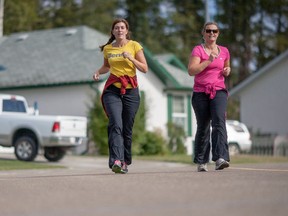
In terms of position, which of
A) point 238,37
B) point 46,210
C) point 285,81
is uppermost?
point 238,37

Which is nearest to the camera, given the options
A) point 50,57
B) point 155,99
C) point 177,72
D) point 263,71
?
point 155,99

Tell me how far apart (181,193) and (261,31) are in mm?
48340

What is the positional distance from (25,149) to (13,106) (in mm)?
1859

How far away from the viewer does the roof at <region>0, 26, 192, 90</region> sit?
2648 centimetres

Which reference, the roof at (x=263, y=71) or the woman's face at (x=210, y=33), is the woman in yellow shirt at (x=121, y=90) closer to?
the woman's face at (x=210, y=33)

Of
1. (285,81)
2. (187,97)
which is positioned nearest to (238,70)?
(285,81)

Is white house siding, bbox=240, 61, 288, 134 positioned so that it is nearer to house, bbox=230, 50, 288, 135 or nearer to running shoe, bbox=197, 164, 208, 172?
house, bbox=230, 50, 288, 135

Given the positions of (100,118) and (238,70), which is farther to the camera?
(238,70)

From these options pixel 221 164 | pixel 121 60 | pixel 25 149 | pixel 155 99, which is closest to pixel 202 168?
pixel 221 164

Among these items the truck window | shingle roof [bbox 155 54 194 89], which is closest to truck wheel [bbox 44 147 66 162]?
the truck window

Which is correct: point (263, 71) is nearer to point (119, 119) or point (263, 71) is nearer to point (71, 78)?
point (71, 78)

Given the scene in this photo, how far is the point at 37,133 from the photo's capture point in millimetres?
18938

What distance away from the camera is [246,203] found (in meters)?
5.48

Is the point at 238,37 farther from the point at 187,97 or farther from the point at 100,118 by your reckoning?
the point at 100,118
